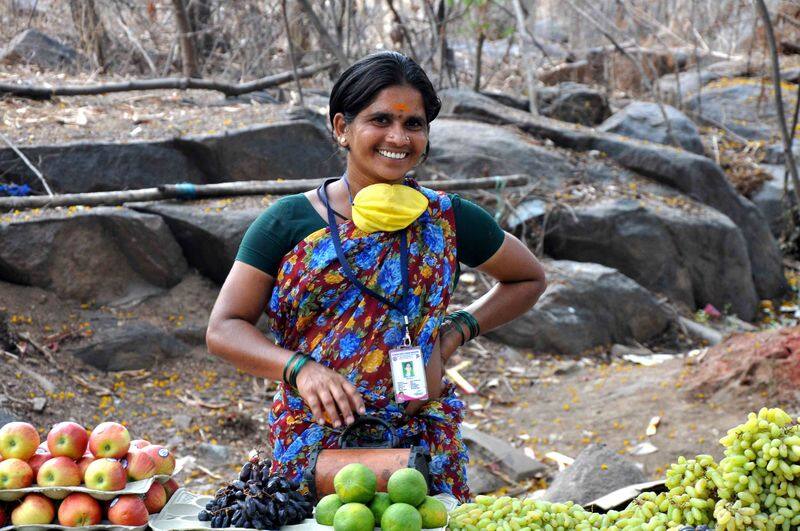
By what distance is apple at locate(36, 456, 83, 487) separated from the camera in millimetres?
2182

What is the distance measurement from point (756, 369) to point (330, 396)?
4.28 metres

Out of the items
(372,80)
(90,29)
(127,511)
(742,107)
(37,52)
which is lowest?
(127,511)

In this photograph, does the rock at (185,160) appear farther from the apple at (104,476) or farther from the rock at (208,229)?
the apple at (104,476)

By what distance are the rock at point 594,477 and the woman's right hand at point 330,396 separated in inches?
96.8

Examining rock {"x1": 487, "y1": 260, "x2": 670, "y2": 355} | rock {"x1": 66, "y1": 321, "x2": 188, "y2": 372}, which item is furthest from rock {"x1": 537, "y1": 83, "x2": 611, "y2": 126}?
rock {"x1": 66, "y1": 321, "x2": 188, "y2": 372}

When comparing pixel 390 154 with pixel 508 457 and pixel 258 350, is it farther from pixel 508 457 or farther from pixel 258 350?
pixel 508 457

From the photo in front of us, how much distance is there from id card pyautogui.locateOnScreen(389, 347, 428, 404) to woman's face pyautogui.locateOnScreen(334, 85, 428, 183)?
497 millimetres

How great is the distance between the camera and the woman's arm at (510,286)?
9.49ft

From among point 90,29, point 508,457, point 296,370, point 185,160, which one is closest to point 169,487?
point 296,370

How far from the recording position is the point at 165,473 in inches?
92.2

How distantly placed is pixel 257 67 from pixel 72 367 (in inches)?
236

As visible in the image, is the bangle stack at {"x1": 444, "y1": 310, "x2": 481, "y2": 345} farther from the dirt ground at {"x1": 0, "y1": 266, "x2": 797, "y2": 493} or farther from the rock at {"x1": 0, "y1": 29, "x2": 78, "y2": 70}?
the rock at {"x1": 0, "y1": 29, "x2": 78, "y2": 70}

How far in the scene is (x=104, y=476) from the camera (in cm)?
217

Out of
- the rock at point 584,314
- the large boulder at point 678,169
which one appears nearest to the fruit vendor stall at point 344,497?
the rock at point 584,314
